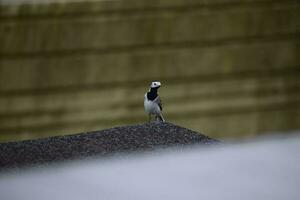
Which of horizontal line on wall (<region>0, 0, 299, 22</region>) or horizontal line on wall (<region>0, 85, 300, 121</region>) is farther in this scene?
horizontal line on wall (<region>0, 85, 300, 121</region>)

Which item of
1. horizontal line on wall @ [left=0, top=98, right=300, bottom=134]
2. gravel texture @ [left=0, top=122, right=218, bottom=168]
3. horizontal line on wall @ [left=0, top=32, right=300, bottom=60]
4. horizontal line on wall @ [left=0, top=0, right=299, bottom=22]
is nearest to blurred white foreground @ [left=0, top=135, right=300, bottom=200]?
gravel texture @ [left=0, top=122, right=218, bottom=168]

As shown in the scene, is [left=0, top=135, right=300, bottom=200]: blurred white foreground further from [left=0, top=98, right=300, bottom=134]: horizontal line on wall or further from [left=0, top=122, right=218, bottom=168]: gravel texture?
[left=0, top=98, right=300, bottom=134]: horizontal line on wall

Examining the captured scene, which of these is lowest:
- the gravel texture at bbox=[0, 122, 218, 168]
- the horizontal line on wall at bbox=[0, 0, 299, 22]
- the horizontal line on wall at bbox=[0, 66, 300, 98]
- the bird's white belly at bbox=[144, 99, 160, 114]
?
the gravel texture at bbox=[0, 122, 218, 168]

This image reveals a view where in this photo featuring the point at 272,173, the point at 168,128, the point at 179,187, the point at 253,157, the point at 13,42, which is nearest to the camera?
the point at 179,187

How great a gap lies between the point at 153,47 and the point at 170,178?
4181 millimetres

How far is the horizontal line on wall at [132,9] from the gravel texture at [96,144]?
2474 mm

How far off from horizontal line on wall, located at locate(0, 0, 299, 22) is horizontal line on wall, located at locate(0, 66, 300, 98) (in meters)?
0.89

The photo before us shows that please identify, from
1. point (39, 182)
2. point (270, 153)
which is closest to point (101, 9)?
point (270, 153)

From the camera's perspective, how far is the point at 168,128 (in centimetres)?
717

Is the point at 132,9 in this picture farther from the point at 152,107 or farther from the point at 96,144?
the point at 96,144

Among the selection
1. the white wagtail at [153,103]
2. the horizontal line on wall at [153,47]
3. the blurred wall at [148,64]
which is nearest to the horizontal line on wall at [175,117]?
the blurred wall at [148,64]

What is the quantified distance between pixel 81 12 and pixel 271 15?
8.83ft

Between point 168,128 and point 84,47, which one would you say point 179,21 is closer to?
point 84,47

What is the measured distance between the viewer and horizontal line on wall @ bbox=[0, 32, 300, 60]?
29.8ft
